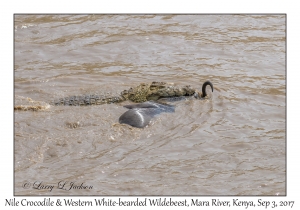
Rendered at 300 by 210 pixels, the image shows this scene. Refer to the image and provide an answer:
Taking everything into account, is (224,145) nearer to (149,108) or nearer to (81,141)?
(149,108)

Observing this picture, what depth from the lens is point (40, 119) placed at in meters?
7.01

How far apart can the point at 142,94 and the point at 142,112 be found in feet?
2.48

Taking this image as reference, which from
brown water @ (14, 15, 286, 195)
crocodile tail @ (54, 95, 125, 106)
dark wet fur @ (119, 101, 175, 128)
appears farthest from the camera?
crocodile tail @ (54, 95, 125, 106)

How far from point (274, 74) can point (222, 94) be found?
1.47 meters

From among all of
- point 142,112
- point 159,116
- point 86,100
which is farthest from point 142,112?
point 86,100

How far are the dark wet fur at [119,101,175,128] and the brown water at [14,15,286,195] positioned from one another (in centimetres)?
12

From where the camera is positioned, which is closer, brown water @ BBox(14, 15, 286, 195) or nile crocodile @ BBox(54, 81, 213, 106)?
brown water @ BBox(14, 15, 286, 195)

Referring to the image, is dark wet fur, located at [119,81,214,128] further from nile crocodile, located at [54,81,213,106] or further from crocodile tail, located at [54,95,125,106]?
crocodile tail, located at [54,95,125,106]

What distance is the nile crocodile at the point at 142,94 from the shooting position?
7.63 meters

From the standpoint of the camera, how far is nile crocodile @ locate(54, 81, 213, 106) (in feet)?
25.0

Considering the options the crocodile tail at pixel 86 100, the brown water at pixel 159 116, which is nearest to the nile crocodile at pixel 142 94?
the crocodile tail at pixel 86 100

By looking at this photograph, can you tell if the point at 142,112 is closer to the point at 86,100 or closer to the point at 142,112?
the point at 142,112

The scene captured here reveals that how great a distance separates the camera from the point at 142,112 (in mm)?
7133

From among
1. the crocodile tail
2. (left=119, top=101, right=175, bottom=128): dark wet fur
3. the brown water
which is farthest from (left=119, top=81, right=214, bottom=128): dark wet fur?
the crocodile tail
